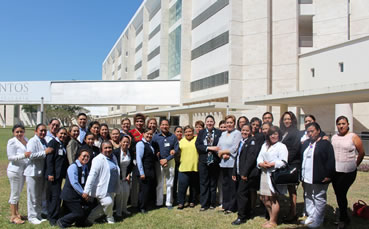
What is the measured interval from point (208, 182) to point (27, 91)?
129 feet

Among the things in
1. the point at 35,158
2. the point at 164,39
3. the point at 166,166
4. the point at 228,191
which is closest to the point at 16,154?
the point at 35,158

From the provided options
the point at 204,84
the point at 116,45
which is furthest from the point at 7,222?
the point at 116,45

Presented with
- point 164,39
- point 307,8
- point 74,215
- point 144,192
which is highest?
point 164,39

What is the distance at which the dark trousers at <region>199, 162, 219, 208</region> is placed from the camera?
6.38 metres

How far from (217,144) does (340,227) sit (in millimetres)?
2603

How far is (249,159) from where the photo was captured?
5.44 meters

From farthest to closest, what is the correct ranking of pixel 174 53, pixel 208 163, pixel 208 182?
pixel 174 53, pixel 208 182, pixel 208 163

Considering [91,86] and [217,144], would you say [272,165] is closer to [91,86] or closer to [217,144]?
[217,144]

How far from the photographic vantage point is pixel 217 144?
6.36 m

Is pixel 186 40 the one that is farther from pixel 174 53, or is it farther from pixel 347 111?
pixel 347 111

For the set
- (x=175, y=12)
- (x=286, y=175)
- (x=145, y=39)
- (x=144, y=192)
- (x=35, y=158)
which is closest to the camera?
(x=286, y=175)

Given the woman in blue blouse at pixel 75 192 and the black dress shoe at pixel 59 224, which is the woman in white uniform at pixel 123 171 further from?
the black dress shoe at pixel 59 224

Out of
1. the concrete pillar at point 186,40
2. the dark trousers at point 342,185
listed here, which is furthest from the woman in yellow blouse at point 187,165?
the concrete pillar at point 186,40

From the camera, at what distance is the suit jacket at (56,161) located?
5320mm
